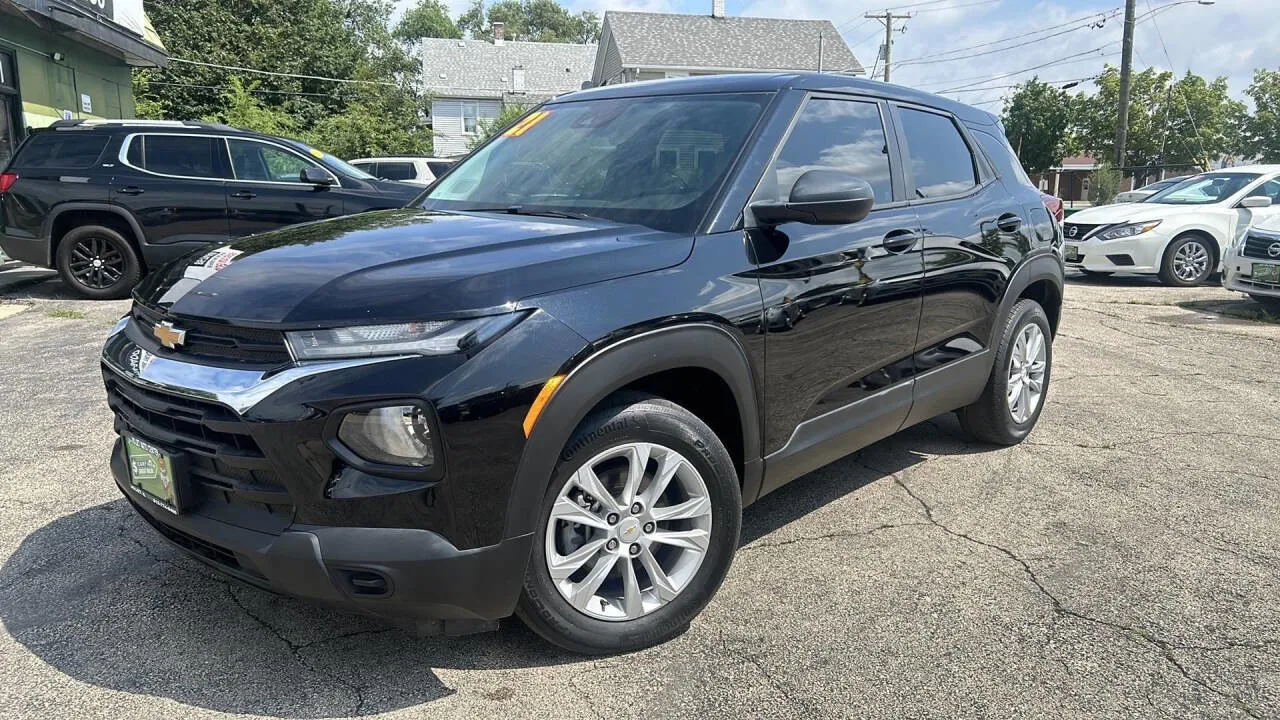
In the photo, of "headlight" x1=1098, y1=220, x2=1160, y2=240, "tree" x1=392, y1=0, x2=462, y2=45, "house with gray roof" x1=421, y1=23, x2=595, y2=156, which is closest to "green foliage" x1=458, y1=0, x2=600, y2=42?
"tree" x1=392, y1=0, x2=462, y2=45

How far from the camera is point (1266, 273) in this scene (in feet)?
30.9

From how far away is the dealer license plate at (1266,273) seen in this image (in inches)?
368

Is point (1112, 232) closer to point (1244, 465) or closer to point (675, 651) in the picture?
point (1244, 465)

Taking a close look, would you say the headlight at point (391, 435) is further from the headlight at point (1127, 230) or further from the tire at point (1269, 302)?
the headlight at point (1127, 230)

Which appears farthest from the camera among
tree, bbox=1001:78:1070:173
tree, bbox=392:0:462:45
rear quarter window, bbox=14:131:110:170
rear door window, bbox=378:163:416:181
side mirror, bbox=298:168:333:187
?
tree, bbox=392:0:462:45

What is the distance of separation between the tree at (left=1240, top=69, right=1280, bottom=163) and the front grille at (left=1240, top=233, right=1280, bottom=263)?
54.6 meters

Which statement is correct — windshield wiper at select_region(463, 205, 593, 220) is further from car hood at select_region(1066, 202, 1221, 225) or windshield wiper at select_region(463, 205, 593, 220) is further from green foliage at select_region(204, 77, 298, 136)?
green foliage at select_region(204, 77, 298, 136)

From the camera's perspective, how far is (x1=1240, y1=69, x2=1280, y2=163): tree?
180 feet

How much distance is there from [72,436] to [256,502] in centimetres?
315

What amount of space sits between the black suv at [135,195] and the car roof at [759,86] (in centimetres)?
623

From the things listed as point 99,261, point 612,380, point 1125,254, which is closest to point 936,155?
point 612,380

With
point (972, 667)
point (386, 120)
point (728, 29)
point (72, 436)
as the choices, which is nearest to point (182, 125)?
point (72, 436)

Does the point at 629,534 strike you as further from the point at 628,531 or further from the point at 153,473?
the point at 153,473

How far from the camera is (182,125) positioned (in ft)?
32.5
